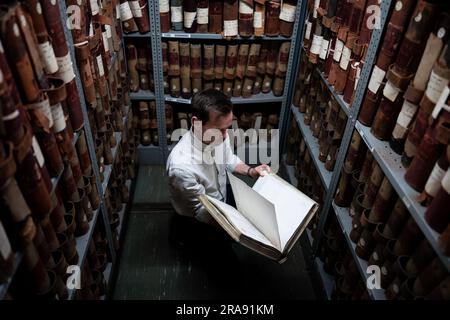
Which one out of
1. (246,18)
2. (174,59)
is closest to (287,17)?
(246,18)

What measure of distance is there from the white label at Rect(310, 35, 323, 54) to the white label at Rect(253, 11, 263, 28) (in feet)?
1.70

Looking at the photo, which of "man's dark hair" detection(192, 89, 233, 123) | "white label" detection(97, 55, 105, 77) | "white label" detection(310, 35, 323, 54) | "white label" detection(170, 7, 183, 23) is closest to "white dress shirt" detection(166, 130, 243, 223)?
"man's dark hair" detection(192, 89, 233, 123)

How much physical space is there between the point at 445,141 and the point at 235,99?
2216 millimetres

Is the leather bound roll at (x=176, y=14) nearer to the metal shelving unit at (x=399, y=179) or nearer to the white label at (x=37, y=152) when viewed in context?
the metal shelving unit at (x=399, y=179)

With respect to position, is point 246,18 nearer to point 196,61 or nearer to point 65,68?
point 196,61

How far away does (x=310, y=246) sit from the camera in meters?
2.69

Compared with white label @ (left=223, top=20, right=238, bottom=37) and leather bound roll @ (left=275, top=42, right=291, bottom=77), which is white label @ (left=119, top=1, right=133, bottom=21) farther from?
leather bound roll @ (left=275, top=42, right=291, bottom=77)

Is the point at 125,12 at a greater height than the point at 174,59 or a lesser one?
greater

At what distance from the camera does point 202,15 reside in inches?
108

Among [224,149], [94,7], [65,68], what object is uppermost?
[94,7]

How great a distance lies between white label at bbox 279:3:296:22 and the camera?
2.76 m

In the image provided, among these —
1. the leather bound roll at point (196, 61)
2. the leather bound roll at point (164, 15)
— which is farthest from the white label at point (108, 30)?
the leather bound roll at point (196, 61)

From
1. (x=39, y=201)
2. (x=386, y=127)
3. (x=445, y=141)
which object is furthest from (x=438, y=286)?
(x=39, y=201)

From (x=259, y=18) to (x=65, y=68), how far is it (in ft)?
5.91
